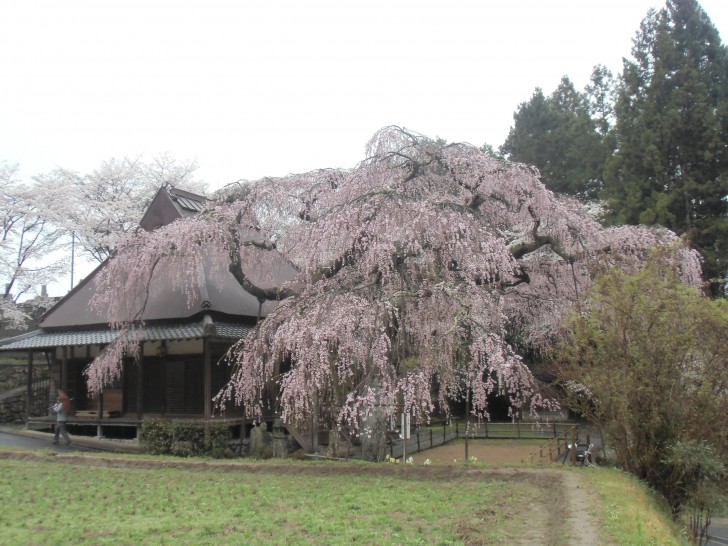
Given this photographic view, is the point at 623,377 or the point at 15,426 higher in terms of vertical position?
the point at 623,377

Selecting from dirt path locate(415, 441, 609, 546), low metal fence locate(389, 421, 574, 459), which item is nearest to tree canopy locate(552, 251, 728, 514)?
dirt path locate(415, 441, 609, 546)

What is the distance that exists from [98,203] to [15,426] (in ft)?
39.2

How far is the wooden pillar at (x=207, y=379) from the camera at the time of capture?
13711mm

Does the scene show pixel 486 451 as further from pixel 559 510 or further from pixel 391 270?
pixel 559 510

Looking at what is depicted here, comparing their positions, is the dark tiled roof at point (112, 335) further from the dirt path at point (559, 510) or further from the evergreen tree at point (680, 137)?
the evergreen tree at point (680, 137)

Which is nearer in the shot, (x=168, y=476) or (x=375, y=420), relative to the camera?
(x=168, y=476)

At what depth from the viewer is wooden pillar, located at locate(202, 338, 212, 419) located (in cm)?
1371

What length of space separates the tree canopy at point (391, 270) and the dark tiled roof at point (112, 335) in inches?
29.0

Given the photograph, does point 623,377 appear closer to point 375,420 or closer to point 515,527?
point 515,527

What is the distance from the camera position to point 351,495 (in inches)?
317

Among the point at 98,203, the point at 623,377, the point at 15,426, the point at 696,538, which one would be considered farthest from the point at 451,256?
the point at 98,203

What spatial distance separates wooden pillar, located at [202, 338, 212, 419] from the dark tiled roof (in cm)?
56

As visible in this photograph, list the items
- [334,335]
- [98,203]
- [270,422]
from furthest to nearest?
[98,203] → [270,422] → [334,335]

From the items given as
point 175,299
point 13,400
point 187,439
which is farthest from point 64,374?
point 13,400
